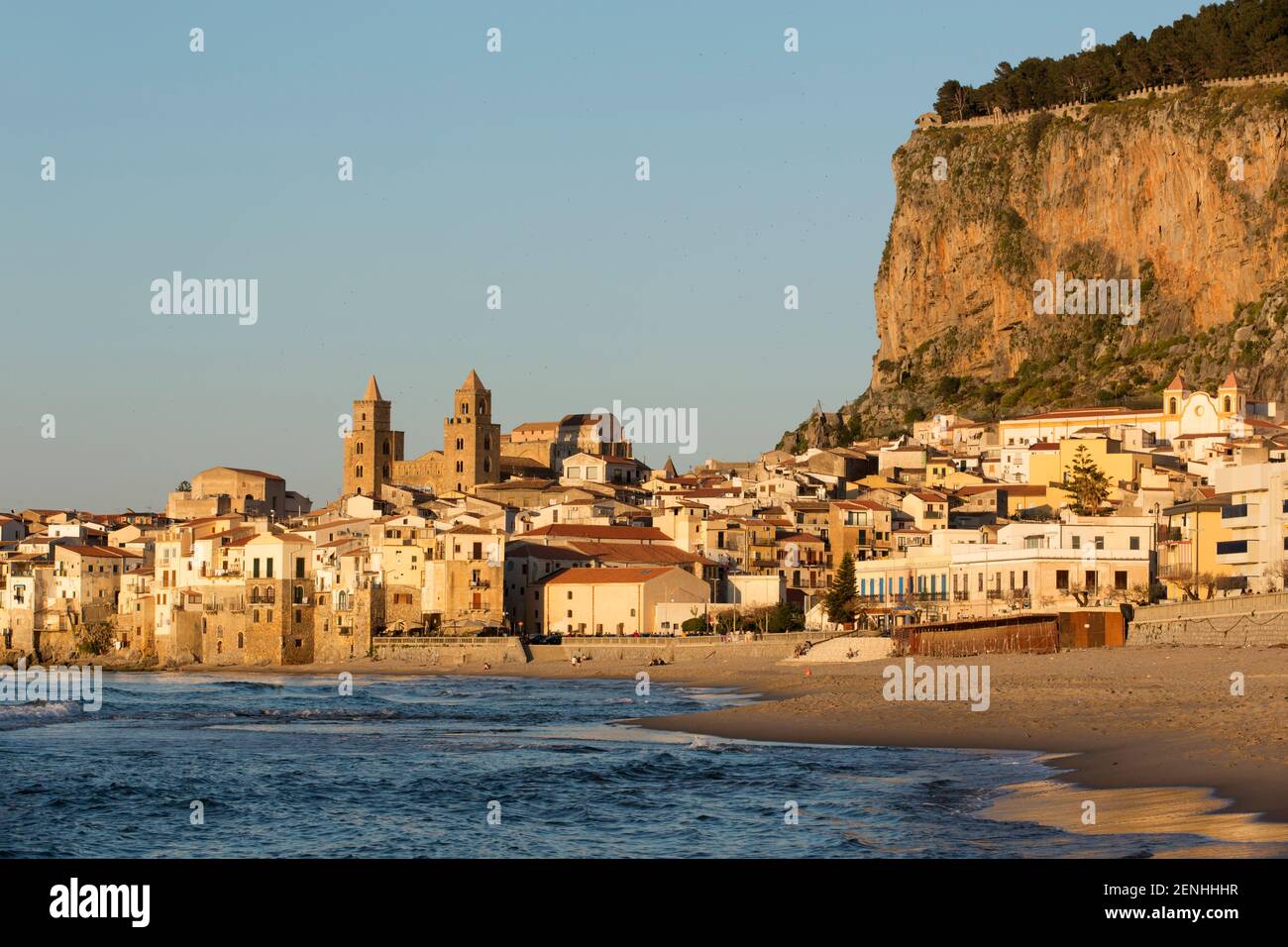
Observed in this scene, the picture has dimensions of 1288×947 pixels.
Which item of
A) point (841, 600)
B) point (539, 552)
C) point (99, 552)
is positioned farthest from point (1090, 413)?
point (99, 552)

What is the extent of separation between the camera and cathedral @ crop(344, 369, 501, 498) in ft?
531

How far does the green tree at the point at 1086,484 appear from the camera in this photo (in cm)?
9312

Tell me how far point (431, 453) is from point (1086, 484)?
3322 inches

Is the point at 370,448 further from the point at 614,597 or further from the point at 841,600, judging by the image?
the point at 841,600

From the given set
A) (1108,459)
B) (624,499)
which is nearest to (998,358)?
(624,499)

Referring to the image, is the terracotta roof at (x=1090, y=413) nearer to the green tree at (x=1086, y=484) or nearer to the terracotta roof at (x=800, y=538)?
the green tree at (x=1086, y=484)

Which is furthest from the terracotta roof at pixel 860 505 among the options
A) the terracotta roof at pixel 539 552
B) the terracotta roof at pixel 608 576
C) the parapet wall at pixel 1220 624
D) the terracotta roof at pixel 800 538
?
the parapet wall at pixel 1220 624

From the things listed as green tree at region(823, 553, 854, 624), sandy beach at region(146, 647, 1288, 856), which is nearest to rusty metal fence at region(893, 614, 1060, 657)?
sandy beach at region(146, 647, 1288, 856)

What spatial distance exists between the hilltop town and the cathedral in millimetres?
32197

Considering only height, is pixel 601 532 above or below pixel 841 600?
above

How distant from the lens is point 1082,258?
166m

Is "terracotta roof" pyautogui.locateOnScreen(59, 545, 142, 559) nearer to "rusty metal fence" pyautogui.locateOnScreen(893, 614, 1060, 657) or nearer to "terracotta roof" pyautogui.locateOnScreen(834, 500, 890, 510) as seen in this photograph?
"terracotta roof" pyautogui.locateOnScreen(834, 500, 890, 510)
